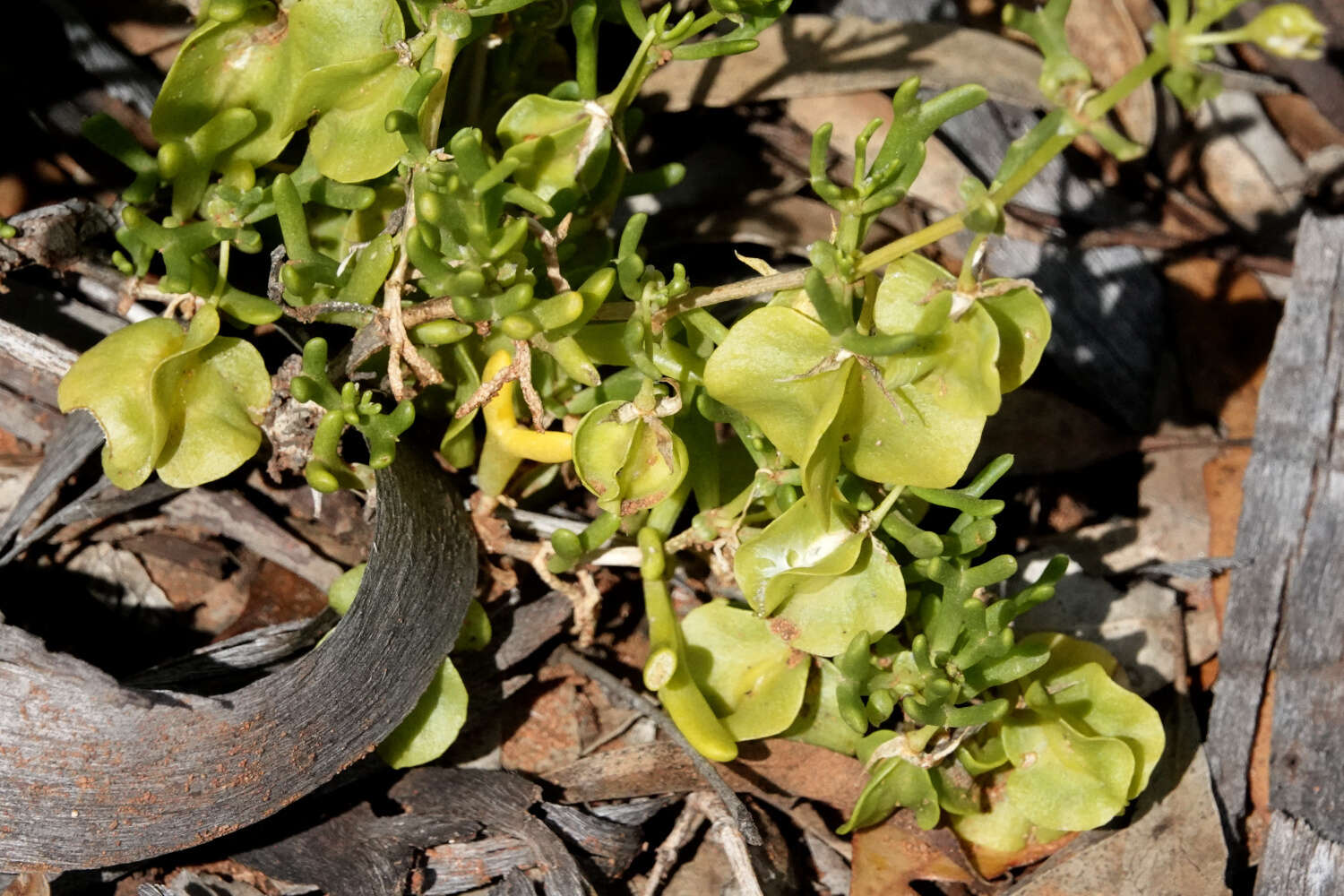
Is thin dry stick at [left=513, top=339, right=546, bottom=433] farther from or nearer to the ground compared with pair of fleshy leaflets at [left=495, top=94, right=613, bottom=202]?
nearer to the ground

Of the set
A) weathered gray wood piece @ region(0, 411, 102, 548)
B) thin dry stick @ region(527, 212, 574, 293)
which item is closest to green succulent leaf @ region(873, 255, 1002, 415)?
thin dry stick @ region(527, 212, 574, 293)

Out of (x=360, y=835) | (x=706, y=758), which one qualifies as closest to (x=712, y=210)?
(x=706, y=758)

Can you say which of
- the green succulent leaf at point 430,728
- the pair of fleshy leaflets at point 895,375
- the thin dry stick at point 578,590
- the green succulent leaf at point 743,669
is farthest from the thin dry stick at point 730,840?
the pair of fleshy leaflets at point 895,375

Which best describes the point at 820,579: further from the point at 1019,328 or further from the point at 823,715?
the point at 1019,328

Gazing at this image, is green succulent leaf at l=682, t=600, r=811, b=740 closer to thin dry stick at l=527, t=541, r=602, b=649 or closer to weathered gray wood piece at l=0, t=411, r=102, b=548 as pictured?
thin dry stick at l=527, t=541, r=602, b=649

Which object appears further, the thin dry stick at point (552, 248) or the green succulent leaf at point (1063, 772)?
the green succulent leaf at point (1063, 772)

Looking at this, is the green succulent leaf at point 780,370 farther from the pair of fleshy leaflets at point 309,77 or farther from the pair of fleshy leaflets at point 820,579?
the pair of fleshy leaflets at point 309,77

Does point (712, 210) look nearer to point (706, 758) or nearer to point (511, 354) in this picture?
point (511, 354)

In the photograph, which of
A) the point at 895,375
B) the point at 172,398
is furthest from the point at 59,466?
the point at 895,375
